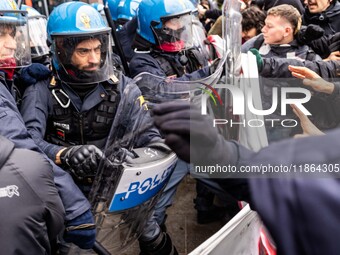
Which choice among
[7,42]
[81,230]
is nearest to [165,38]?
[7,42]

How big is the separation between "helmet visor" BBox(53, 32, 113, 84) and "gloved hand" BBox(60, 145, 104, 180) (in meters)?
0.51

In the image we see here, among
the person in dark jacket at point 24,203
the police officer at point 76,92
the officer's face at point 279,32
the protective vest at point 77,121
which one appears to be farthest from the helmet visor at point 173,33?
the person in dark jacket at point 24,203

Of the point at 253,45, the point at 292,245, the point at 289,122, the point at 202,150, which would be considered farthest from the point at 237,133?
the point at 253,45

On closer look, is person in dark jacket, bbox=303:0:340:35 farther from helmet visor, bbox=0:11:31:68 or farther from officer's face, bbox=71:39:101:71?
helmet visor, bbox=0:11:31:68

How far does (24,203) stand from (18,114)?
649mm

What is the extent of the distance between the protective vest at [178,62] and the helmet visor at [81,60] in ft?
2.67

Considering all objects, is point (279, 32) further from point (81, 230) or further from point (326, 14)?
point (81, 230)

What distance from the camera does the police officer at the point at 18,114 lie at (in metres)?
1.59

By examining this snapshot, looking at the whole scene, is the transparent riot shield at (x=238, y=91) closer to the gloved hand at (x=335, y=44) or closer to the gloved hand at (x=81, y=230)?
the gloved hand at (x=81, y=230)

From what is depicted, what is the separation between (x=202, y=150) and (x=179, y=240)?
2541 mm

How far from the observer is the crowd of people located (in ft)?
2.19

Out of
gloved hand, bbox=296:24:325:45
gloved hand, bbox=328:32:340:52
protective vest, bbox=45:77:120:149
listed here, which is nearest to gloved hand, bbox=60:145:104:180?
protective vest, bbox=45:77:120:149

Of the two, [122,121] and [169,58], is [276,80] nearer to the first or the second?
[122,121]

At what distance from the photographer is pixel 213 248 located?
1.72 meters
